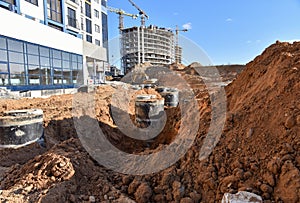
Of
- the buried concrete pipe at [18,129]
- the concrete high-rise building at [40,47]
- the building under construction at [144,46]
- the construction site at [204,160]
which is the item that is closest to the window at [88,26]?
the concrete high-rise building at [40,47]

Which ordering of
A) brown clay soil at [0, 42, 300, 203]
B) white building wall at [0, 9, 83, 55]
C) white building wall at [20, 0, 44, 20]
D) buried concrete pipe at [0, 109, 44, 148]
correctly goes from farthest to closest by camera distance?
white building wall at [20, 0, 44, 20] < white building wall at [0, 9, 83, 55] < buried concrete pipe at [0, 109, 44, 148] < brown clay soil at [0, 42, 300, 203]

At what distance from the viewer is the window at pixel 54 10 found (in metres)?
19.2

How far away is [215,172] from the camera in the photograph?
2.36 meters

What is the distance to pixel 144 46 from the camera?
5359 centimetres

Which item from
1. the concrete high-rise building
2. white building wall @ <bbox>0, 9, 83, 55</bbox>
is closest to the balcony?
the concrete high-rise building

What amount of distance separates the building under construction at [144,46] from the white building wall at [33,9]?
109 feet

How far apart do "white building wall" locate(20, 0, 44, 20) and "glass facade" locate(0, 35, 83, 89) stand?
288cm

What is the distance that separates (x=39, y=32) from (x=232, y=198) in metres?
18.5

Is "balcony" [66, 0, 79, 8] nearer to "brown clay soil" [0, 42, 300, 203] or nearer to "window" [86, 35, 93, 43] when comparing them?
"window" [86, 35, 93, 43]

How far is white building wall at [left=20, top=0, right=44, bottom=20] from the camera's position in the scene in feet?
52.1

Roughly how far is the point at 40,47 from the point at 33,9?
343 cm

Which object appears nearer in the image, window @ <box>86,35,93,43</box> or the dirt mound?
the dirt mound

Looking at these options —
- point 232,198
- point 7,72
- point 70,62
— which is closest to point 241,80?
point 232,198

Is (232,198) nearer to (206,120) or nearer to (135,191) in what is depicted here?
(135,191)
